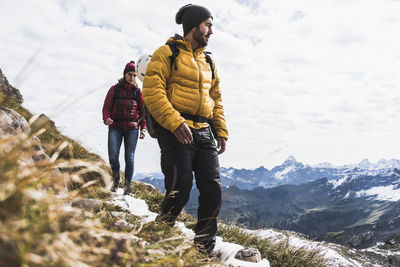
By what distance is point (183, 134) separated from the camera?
346 cm

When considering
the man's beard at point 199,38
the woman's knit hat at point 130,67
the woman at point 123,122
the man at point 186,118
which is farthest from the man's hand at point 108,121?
the man's beard at point 199,38

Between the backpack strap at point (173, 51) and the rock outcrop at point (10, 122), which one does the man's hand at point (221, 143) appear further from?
the rock outcrop at point (10, 122)

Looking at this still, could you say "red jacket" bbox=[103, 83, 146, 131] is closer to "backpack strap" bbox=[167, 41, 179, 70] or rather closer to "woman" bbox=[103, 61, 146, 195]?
"woman" bbox=[103, 61, 146, 195]

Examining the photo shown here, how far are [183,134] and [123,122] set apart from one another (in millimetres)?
3861

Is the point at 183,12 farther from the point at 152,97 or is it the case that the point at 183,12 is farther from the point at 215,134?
the point at 215,134

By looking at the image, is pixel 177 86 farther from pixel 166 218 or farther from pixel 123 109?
pixel 123 109

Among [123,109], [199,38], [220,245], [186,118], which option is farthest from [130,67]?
[220,245]

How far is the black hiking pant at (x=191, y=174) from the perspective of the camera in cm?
364

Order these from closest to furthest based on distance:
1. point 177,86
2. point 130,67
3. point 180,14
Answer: point 177,86 < point 180,14 < point 130,67

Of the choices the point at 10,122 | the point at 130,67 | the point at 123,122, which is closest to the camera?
the point at 10,122

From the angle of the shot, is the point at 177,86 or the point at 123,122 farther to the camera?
the point at 123,122

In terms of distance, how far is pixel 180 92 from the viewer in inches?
149

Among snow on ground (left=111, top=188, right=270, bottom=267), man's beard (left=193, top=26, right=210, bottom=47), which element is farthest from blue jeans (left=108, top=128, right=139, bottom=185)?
man's beard (left=193, top=26, right=210, bottom=47)

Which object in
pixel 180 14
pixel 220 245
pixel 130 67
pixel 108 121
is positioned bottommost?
pixel 220 245
